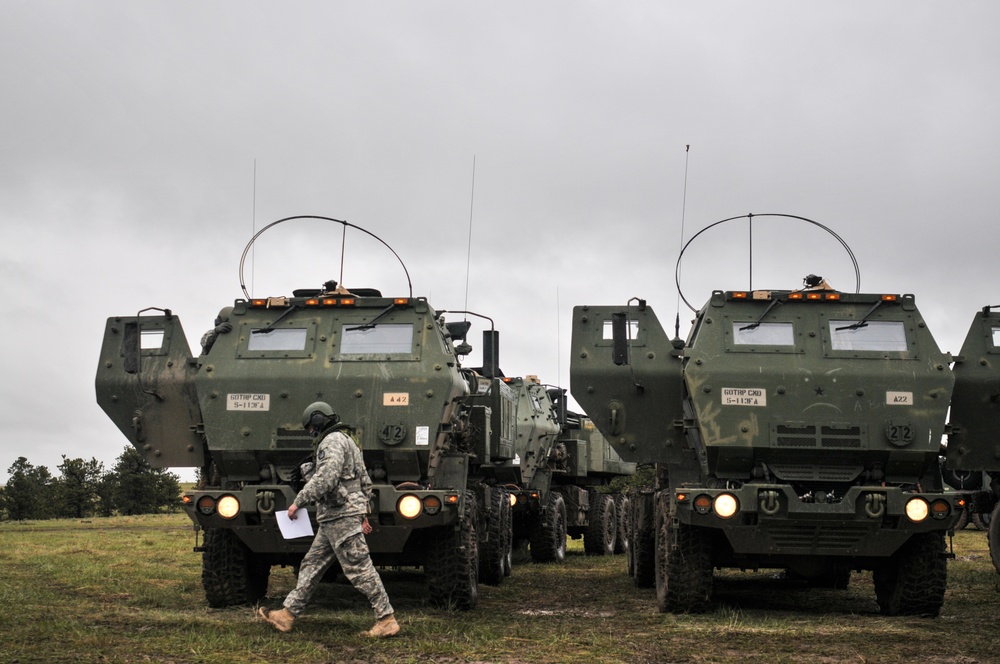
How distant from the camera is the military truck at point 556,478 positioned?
16281mm

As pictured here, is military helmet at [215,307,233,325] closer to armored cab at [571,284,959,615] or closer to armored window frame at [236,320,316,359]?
armored window frame at [236,320,316,359]

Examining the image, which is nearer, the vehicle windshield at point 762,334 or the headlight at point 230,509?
the headlight at point 230,509

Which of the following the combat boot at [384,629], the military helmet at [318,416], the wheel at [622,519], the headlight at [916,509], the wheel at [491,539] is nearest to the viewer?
the combat boot at [384,629]

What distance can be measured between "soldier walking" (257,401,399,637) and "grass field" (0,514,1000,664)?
7.9 inches

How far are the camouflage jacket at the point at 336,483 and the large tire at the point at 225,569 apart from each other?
5.88 ft

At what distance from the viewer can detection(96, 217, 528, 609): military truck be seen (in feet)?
30.9

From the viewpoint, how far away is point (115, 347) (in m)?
10.7

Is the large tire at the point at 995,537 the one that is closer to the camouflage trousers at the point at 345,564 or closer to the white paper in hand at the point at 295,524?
the camouflage trousers at the point at 345,564

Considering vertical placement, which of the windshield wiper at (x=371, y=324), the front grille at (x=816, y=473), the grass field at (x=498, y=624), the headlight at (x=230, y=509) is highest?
the windshield wiper at (x=371, y=324)

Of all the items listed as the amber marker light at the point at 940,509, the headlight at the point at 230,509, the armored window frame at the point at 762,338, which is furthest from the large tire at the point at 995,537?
the headlight at the point at 230,509

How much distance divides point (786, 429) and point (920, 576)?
5.13 feet

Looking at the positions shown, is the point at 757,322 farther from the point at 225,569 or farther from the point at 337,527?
the point at 225,569

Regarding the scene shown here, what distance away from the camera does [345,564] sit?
8289 millimetres

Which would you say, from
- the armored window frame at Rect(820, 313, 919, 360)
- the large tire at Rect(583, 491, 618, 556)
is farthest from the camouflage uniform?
the large tire at Rect(583, 491, 618, 556)
